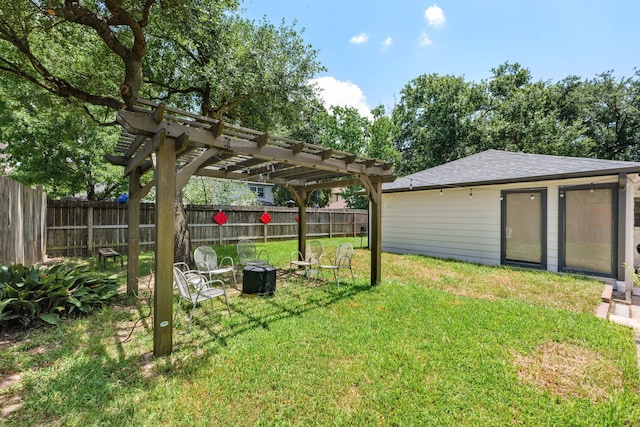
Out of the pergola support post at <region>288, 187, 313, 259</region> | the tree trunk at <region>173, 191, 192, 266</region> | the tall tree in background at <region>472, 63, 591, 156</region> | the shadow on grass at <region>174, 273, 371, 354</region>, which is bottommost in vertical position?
the shadow on grass at <region>174, 273, 371, 354</region>

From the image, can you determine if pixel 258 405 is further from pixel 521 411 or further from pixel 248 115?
pixel 248 115

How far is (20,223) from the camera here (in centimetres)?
537

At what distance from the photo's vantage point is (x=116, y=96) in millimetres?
7594

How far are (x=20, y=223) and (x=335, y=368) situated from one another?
20.9 feet

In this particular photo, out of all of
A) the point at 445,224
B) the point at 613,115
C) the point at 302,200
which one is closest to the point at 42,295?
the point at 302,200

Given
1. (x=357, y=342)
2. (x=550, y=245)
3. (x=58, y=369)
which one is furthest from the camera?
(x=550, y=245)

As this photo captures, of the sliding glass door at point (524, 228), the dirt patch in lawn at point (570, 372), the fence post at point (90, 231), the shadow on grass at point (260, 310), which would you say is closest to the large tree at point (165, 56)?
the fence post at point (90, 231)

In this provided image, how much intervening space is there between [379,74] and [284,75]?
9100 mm

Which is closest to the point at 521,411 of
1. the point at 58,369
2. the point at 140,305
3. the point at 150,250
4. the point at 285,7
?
the point at 58,369

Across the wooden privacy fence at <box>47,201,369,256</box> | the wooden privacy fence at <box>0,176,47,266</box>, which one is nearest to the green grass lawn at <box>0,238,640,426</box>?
the wooden privacy fence at <box>0,176,47,266</box>

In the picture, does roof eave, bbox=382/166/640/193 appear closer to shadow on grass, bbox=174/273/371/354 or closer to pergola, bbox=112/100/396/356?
pergola, bbox=112/100/396/356

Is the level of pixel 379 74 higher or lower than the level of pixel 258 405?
higher

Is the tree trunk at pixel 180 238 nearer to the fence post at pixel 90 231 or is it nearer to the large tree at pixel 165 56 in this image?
the large tree at pixel 165 56

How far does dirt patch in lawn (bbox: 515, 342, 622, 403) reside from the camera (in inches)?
98.3
